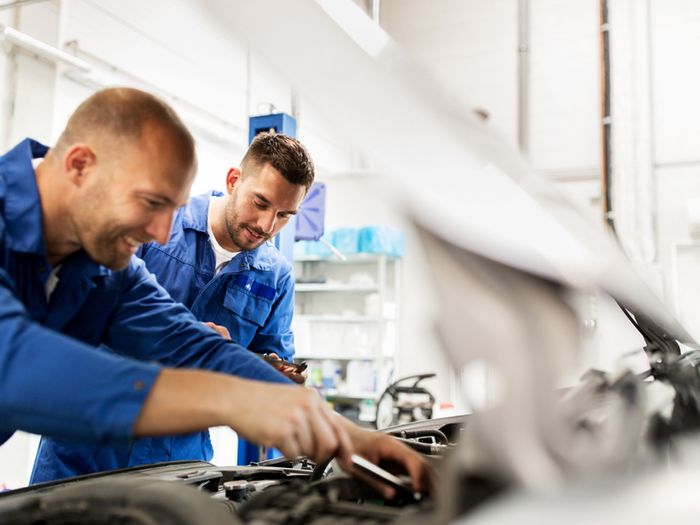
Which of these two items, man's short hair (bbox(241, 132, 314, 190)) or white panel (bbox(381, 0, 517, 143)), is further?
white panel (bbox(381, 0, 517, 143))

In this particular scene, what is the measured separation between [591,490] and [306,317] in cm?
611

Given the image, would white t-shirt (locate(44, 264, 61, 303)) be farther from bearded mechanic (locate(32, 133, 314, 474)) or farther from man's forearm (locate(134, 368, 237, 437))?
bearded mechanic (locate(32, 133, 314, 474))

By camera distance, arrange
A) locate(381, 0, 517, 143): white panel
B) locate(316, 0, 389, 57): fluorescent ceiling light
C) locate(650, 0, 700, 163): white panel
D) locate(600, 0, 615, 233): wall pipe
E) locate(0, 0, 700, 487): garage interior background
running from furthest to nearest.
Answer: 1. locate(381, 0, 517, 143): white panel
2. locate(650, 0, 700, 163): white panel
3. locate(600, 0, 615, 233): wall pipe
4. locate(0, 0, 700, 487): garage interior background
5. locate(316, 0, 389, 57): fluorescent ceiling light

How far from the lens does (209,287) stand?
2.03 m

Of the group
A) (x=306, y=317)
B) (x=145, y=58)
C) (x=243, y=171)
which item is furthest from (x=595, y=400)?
(x=306, y=317)

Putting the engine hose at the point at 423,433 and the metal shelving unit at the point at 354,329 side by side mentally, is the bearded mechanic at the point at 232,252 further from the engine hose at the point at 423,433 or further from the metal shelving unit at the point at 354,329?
the metal shelving unit at the point at 354,329

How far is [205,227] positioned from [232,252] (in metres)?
0.13

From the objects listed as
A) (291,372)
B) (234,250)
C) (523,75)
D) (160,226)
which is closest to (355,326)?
(523,75)

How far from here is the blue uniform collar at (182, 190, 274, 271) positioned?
2033mm

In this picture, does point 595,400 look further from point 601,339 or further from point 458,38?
point 458,38

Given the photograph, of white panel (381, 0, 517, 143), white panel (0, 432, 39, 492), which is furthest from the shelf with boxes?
white panel (0, 432, 39, 492)

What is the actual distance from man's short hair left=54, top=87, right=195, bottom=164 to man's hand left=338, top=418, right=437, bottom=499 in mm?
608

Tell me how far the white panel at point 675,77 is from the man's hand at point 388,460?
574cm

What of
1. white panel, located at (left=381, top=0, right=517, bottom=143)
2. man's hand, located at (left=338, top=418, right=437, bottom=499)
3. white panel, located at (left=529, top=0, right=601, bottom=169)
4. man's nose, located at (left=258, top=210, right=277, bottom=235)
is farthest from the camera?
white panel, located at (left=381, top=0, right=517, bottom=143)
